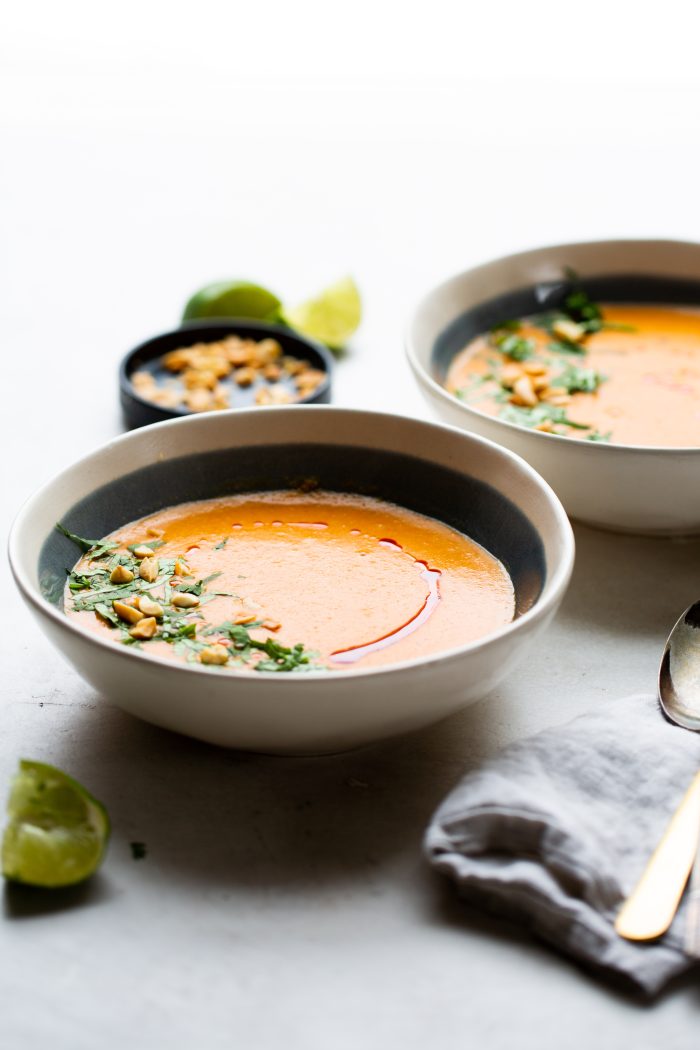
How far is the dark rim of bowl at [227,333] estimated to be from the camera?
89.6 inches

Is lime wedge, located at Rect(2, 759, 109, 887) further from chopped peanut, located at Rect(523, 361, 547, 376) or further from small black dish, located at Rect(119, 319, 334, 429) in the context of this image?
chopped peanut, located at Rect(523, 361, 547, 376)

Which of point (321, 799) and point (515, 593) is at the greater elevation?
point (515, 593)

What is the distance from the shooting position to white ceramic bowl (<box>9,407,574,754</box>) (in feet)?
4.35

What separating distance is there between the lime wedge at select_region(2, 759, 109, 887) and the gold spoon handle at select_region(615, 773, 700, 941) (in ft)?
1.73

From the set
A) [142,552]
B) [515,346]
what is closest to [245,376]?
[515,346]

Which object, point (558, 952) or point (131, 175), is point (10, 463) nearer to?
point (558, 952)

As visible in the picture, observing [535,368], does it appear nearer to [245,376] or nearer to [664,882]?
[245,376]

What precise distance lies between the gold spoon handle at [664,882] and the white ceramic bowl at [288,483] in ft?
0.79

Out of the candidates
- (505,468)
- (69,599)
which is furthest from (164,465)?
(505,468)

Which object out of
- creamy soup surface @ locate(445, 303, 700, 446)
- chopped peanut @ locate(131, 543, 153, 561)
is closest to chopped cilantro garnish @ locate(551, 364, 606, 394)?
creamy soup surface @ locate(445, 303, 700, 446)

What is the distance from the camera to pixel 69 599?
1595 millimetres

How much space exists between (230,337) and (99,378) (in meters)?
0.27

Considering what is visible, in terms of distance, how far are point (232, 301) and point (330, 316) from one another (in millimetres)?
197

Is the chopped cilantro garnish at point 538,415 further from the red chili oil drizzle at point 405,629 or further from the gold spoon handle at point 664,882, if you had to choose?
the gold spoon handle at point 664,882
